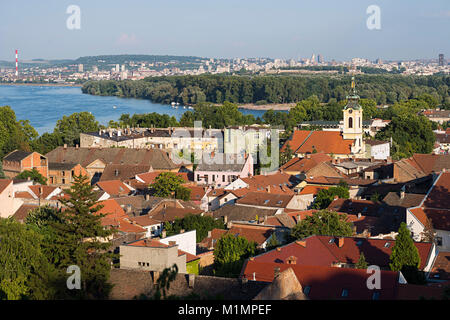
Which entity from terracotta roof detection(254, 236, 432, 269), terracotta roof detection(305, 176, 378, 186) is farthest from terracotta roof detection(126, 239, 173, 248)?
terracotta roof detection(305, 176, 378, 186)

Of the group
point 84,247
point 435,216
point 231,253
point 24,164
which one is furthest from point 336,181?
point 84,247

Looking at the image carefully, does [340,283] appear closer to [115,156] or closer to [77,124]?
[115,156]

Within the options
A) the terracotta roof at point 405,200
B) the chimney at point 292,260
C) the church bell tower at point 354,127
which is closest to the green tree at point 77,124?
the church bell tower at point 354,127

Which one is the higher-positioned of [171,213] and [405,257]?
[405,257]
